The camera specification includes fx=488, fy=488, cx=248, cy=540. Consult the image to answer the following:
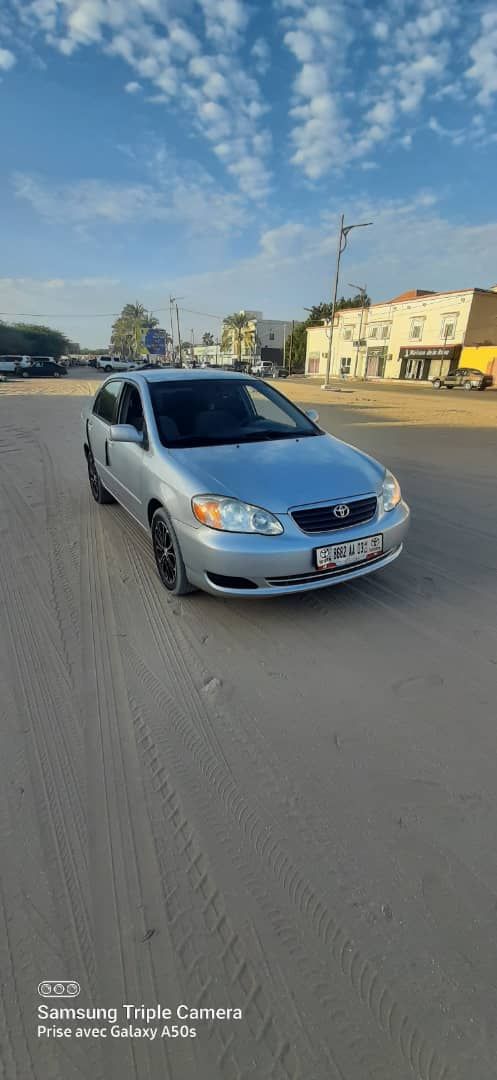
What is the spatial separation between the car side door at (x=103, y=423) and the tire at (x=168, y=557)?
59.3 inches

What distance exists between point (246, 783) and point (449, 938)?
852 millimetres

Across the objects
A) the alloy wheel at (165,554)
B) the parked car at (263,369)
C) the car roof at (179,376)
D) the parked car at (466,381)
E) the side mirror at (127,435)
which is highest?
the car roof at (179,376)

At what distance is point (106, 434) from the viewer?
481 centimetres

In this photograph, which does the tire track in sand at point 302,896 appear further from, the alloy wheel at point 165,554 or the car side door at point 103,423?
the car side door at point 103,423

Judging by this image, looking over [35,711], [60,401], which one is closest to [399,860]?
[35,711]

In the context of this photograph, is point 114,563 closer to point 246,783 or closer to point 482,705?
point 246,783

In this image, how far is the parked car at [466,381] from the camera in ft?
119

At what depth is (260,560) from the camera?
2854 millimetres

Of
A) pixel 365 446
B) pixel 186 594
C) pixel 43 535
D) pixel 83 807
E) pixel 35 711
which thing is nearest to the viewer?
pixel 83 807

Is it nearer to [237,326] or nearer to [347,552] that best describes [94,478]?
[347,552]

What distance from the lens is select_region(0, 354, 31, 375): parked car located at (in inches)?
1485

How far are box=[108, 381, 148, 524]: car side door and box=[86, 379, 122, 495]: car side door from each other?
6.2 inches

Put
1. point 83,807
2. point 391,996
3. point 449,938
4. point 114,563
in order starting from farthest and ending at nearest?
1. point 114,563
2. point 83,807
3. point 449,938
4. point 391,996

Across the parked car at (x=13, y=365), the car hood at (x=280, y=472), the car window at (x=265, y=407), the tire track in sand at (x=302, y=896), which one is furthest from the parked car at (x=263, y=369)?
the tire track in sand at (x=302, y=896)
